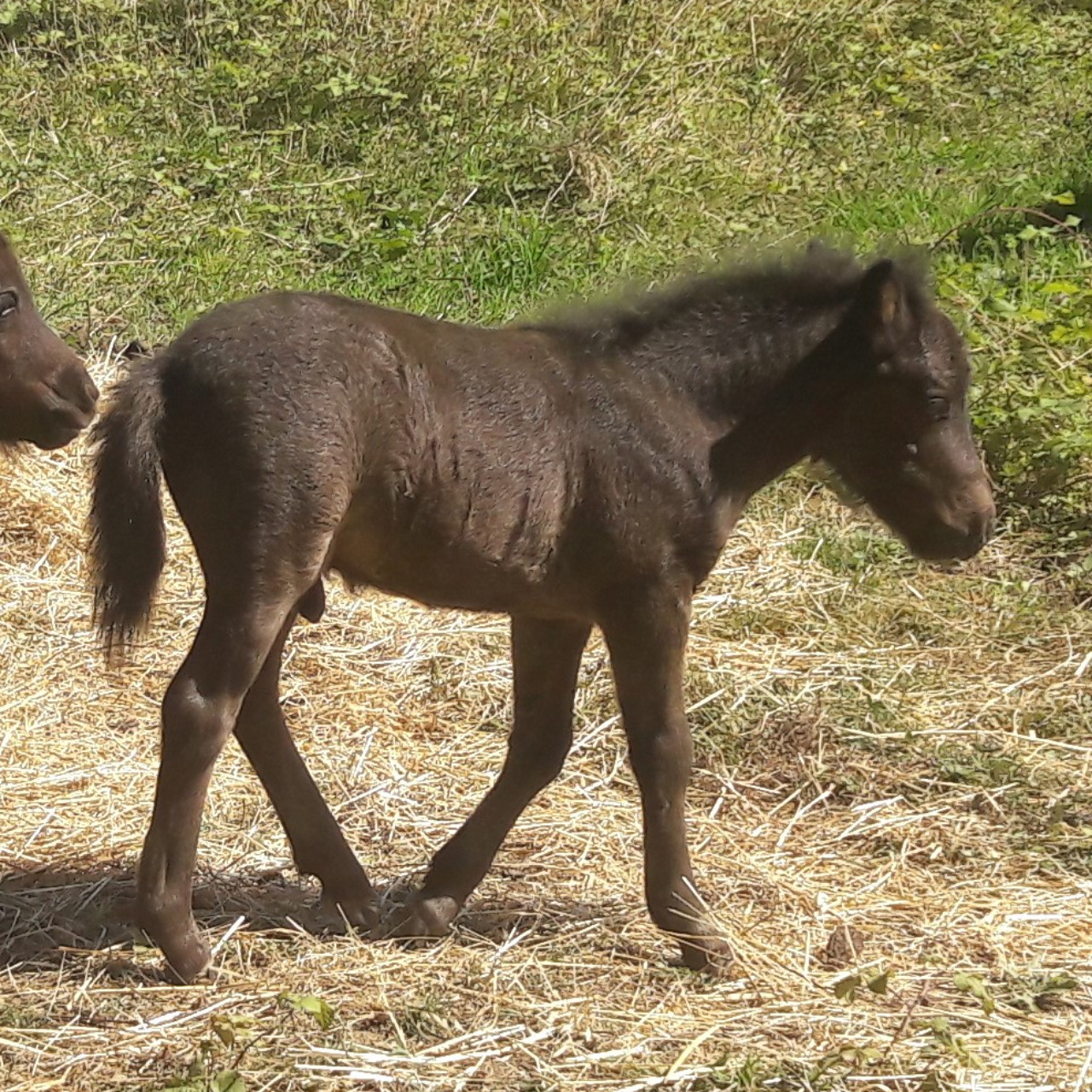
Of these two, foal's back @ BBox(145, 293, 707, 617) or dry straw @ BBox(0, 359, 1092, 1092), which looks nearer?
dry straw @ BBox(0, 359, 1092, 1092)

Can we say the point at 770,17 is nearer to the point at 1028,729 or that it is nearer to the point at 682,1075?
the point at 1028,729

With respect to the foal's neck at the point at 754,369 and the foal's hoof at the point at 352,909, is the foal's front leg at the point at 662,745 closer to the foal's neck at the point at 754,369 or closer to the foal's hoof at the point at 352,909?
the foal's neck at the point at 754,369

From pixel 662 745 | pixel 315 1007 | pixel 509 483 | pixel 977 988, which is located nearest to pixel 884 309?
pixel 509 483

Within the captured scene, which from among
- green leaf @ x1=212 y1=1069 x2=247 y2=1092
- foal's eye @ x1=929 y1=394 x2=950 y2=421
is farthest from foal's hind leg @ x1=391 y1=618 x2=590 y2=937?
green leaf @ x1=212 y1=1069 x2=247 y2=1092

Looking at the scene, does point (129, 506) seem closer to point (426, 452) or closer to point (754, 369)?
point (426, 452)

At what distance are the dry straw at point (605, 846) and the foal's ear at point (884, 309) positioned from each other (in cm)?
158

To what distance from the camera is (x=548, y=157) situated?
10195 mm

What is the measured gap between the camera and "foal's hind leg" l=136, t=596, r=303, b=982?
4.03 meters

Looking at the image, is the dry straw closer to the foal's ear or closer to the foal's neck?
the foal's neck

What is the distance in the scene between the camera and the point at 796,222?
9.96 metres

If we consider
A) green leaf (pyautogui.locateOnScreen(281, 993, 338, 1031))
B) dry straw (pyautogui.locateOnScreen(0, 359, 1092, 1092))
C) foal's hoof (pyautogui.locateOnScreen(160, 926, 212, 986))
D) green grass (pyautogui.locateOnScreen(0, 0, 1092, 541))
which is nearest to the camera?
green leaf (pyautogui.locateOnScreen(281, 993, 338, 1031))

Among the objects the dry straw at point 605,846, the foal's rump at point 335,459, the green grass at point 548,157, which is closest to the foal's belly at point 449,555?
the foal's rump at point 335,459

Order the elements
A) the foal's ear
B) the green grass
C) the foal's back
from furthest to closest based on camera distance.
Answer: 1. the green grass
2. the foal's ear
3. the foal's back

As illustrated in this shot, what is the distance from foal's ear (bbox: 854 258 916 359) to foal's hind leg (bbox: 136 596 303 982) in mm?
1736
